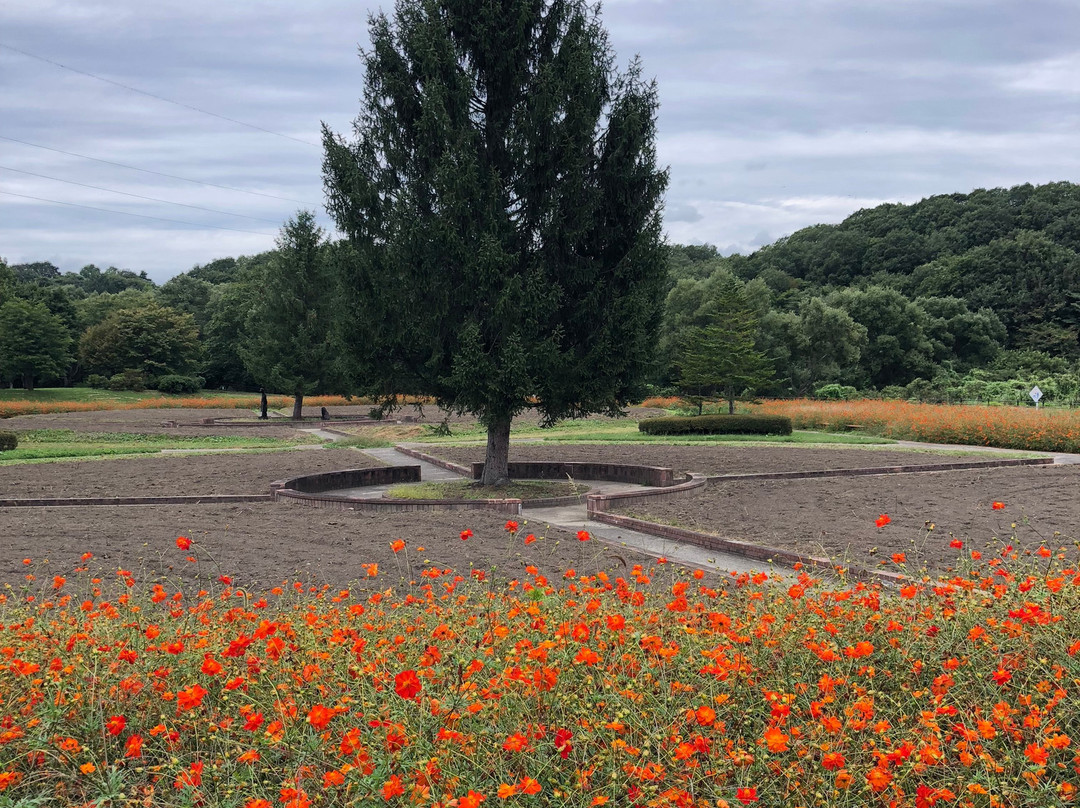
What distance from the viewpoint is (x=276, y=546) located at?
8.51m

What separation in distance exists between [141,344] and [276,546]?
52768 millimetres

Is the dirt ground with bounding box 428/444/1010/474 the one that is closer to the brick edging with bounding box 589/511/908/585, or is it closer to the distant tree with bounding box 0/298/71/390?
the brick edging with bounding box 589/511/908/585

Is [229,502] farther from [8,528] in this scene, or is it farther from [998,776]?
[998,776]

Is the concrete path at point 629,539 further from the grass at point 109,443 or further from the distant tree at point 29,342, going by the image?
the distant tree at point 29,342

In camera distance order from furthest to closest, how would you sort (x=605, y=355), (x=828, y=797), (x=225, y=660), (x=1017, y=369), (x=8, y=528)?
1. (x=1017, y=369)
2. (x=605, y=355)
3. (x=8, y=528)
4. (x=225, y=660)
5. (x=828, y=797)

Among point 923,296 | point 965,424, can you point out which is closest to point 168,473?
point 965,424

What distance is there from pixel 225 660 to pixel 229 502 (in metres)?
9.34

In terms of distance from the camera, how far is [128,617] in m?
4.47

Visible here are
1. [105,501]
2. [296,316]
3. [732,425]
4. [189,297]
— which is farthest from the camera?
[189,297]

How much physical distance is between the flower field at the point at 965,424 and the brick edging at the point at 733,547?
51.5 ft

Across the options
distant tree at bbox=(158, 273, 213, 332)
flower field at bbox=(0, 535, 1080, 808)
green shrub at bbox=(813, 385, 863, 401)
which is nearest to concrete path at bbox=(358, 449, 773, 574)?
flower field at bbox=(0, 535, 1080, 808)

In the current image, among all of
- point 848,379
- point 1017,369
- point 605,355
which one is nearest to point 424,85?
point 605,355

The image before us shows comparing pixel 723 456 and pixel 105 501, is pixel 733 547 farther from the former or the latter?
pixel 723 456

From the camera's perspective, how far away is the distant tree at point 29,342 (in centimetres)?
5041
